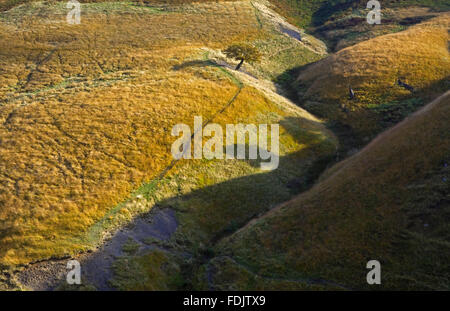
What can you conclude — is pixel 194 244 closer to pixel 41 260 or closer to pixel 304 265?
pixel 304 265

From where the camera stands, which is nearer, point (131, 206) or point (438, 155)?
point (438, 155)

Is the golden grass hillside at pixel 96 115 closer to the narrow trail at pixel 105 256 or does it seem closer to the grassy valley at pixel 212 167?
the grassy valley at pixel 212 167

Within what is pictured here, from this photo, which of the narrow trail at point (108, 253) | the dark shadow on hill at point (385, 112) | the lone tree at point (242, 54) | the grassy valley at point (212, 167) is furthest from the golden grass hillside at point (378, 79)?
the narrow trail at point (108, 253)

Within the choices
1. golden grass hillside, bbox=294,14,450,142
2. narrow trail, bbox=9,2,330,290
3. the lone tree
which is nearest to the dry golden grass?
narrow trail, bbox=9,2,330,290

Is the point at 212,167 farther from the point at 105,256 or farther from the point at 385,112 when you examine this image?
the point at 385,112

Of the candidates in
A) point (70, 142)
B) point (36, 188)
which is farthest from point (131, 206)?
point (70, 142)

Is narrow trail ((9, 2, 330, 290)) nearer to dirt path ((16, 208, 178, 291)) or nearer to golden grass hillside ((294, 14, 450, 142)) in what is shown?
dirt path ((16, 208, 178, 291))

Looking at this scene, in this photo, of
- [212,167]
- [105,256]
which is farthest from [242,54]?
[105,256]
